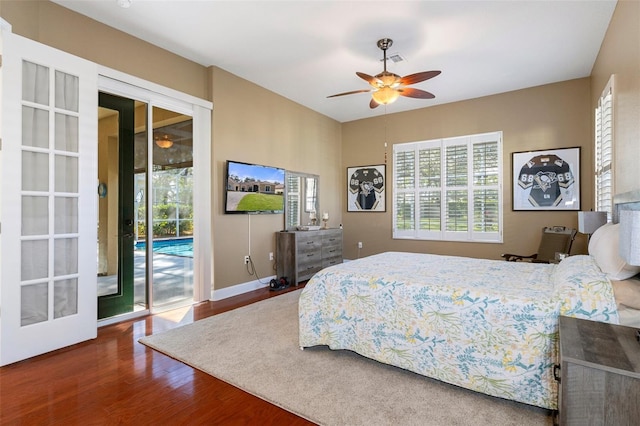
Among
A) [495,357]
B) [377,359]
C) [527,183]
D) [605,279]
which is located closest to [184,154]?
[377,359]

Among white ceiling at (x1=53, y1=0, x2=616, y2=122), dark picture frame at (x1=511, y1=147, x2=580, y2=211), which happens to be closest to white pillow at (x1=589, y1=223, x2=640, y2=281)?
white ceiling at (x1=53, y1=0, x2=616, y2=122)

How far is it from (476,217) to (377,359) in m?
3.92

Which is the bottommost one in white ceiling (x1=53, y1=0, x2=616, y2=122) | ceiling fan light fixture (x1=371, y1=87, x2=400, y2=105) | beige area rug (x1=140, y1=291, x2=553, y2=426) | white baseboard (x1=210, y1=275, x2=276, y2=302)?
beige area rug (x1=140, y1=291, x2=553, y2=426)

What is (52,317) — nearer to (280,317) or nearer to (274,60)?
(280,317)

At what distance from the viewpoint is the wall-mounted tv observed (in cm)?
449

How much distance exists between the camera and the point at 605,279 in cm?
181

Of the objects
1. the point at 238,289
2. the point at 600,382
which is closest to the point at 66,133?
the point at 238,289

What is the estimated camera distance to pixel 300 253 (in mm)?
5188

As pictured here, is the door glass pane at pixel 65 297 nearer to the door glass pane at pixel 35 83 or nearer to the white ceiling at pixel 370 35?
the door glass pane at pixel 35 83

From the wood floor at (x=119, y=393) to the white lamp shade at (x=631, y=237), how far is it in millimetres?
1768

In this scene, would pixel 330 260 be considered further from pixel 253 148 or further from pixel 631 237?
pixel 631 237

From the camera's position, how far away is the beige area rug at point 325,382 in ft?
6.03

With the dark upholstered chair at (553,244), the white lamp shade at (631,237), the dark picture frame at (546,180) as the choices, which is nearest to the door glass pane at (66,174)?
the white lamp shade at (631,237)

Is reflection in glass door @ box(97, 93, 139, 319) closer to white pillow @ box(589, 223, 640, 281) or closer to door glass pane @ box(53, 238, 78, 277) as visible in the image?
door glass pane @ box(53, 238, 78, 277)
